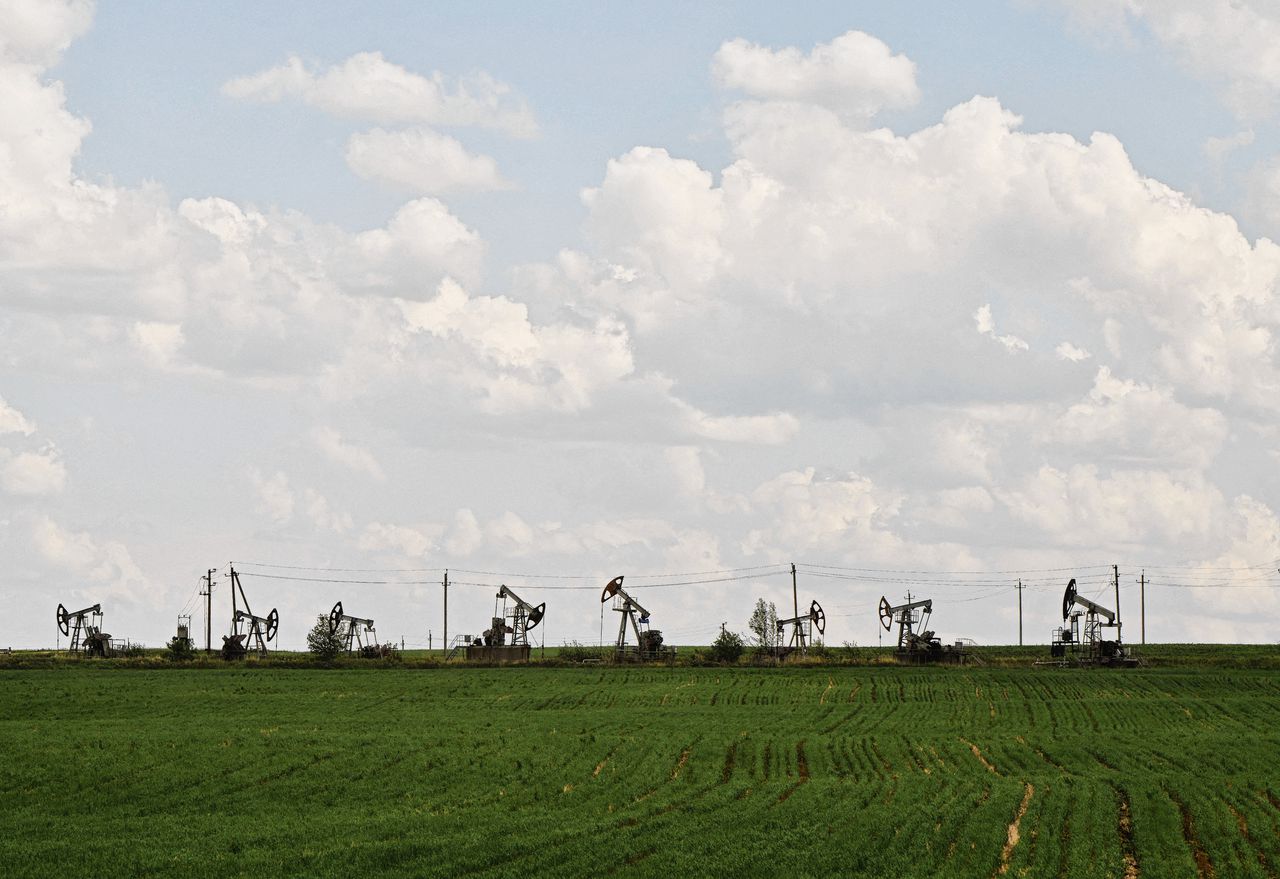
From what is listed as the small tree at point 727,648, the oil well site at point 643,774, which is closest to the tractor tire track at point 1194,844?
the oil well site at point 643,774

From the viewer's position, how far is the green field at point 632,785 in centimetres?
3322

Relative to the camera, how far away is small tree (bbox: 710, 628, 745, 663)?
121250 millimetres

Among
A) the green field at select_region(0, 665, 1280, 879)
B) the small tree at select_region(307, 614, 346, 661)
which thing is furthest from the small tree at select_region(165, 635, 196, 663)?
the green field at select_region(0, 665, 1280, 879)

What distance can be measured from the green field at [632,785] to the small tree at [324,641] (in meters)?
42.2

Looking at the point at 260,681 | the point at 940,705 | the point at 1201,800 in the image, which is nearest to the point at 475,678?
the point at 260,681

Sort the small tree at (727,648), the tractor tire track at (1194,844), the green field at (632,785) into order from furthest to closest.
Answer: the small tree at (727,648), the green field at (632,785), the tractor tire track at (1194,844)

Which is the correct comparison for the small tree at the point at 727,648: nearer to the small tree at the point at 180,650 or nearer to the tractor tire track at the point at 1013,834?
the small tree at the point at 180,650

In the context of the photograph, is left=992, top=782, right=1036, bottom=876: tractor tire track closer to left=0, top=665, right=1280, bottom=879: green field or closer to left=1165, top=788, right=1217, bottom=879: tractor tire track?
left=0, top=665, right=1280, bottom=879: green field

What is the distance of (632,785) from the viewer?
45.1 meters

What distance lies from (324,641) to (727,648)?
3426 centimetres

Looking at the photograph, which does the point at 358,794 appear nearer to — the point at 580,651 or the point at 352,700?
the point at 352,700

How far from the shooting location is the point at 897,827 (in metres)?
36.4

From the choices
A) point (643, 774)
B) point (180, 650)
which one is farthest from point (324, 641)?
point (643, 774)

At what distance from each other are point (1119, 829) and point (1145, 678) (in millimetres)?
66184
